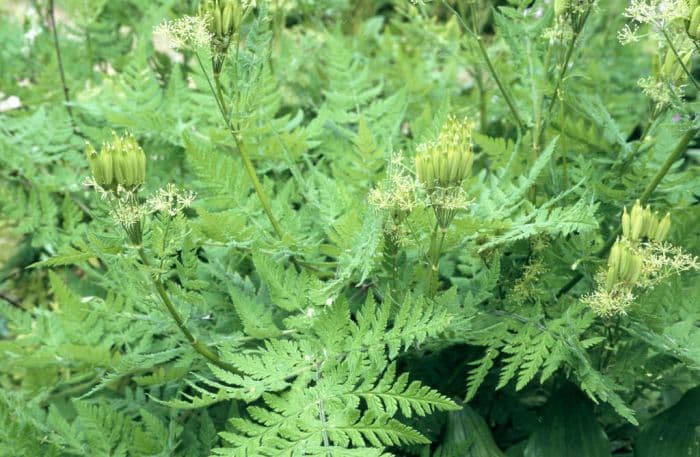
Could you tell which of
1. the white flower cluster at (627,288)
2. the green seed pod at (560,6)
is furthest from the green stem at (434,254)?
the green seed pod at (560,6)

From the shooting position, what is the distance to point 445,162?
867 millimetres

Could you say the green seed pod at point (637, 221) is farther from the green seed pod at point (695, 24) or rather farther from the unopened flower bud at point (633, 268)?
the green seed pod at point (695, 24)

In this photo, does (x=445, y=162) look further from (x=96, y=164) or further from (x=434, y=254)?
(x=96, y=164)

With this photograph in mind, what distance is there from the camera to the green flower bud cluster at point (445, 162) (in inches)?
34.1

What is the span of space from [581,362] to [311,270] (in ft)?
1.30

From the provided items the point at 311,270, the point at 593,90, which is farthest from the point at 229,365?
the point at 593,90

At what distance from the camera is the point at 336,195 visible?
1130 millimetres

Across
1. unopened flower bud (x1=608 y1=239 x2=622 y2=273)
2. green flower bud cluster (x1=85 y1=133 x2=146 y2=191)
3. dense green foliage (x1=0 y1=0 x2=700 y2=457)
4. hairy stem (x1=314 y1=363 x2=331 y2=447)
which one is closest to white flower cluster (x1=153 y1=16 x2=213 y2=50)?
dense green foliage (x1=0 y1=0 x2=700 y2=457)

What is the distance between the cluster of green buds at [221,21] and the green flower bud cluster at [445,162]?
268 millimetres

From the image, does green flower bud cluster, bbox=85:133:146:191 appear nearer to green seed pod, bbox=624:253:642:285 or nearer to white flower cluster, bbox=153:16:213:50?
white flower cluster, bbox=153:16:213:50

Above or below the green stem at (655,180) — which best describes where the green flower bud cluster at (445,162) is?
above

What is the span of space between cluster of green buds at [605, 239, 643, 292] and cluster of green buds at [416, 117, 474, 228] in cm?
19

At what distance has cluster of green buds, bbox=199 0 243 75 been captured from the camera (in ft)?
3.08

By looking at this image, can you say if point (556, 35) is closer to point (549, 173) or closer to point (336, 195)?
point (549, 173)
